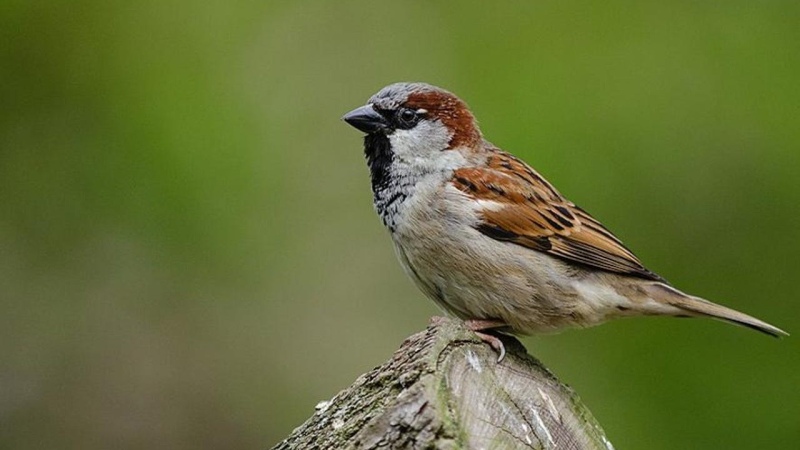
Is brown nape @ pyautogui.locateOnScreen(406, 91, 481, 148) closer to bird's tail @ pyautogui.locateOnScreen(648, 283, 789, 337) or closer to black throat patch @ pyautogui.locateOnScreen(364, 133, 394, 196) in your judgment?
black throat patch @ pyautogui.locateOnScreen(364, 133, 394, 196)

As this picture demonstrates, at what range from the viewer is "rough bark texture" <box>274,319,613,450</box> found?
62.1 inches

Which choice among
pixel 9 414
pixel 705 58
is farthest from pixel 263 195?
pixel 705 58

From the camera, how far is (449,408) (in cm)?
159

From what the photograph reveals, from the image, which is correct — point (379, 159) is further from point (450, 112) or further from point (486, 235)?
point (486, 235)

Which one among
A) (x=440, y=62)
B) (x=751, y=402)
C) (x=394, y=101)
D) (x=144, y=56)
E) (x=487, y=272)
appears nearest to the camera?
(x=487, y=272)

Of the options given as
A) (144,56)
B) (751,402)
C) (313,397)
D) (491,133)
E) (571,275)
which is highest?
(144,56)

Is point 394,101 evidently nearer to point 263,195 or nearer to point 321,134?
point 263,195

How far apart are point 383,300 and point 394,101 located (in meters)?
1.82

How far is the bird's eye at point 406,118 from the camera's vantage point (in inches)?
128

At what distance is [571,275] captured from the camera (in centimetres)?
310

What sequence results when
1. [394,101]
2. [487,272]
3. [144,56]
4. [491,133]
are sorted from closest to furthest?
[487,272] < [394,101] < [491,133] < [144,56]

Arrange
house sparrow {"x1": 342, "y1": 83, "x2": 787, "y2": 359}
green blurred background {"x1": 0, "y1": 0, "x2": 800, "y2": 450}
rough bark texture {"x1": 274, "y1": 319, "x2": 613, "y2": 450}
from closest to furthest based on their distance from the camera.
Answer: rough bark texture {"x1": 274, "y1": 319, "x2": 613, "y2": 450}
house sparrow {"x1": 342, "y1": 83, "x2": 787, "y2": 359}
green blurred background {"x1": 0, "y1": 0, "x2": 800, "y2": 450}

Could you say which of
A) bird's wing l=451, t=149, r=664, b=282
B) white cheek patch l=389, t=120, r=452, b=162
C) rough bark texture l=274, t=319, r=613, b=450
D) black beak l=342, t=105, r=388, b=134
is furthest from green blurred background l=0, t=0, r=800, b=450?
rough bark texture l=274, t=319, r=613, b=450

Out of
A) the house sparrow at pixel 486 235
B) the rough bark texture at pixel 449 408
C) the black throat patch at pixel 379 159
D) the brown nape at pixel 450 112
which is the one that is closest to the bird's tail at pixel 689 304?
the house sparrow at pixel 486 235
